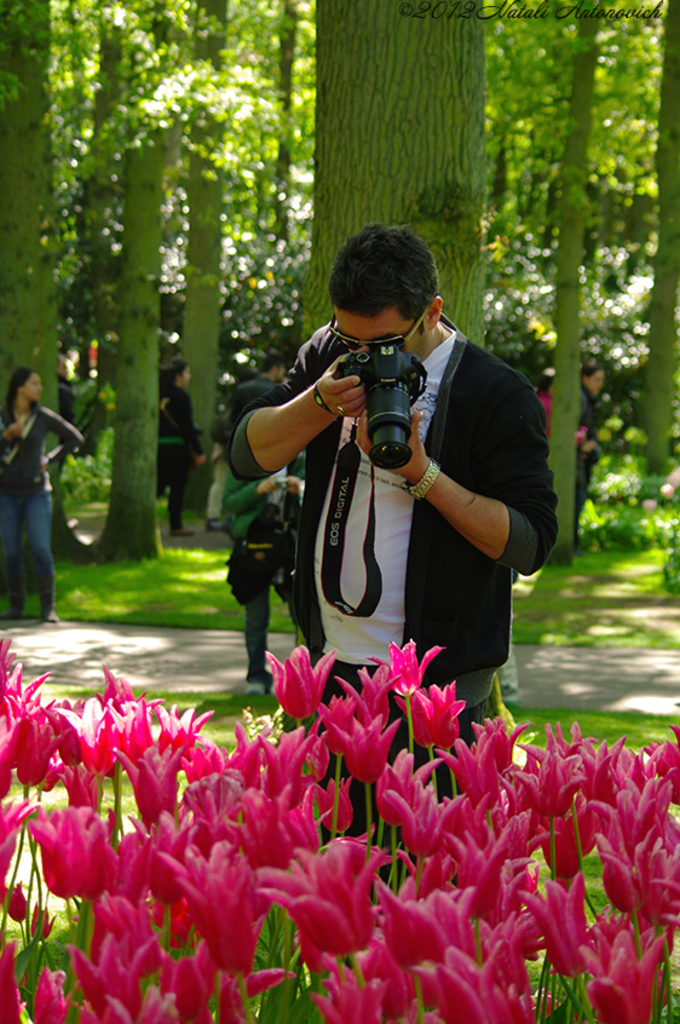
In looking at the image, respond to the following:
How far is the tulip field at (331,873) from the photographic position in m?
1.14

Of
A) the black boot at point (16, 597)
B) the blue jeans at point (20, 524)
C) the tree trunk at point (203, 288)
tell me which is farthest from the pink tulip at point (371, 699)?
the tree trunk at point (203, 288)

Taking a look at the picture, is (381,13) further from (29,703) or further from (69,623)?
(69,623)

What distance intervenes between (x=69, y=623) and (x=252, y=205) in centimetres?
1663

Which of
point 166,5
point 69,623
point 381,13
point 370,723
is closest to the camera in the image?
point 370,723

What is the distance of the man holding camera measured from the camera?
2445 millimetres

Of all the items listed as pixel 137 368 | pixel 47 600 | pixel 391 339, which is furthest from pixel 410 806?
pixel 137 368

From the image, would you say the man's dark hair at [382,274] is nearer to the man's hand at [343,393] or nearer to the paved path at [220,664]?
the man's hand at [343,393]

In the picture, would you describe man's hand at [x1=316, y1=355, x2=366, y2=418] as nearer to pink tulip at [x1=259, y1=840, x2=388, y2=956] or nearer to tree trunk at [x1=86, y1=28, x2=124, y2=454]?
pink tulip at [x1=259, y1=840, x2=388, y2=956]

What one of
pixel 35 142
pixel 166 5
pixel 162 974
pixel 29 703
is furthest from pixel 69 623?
pixel 162 974

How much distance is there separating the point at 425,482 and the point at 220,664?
560cm

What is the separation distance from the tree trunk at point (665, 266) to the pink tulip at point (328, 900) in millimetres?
16460

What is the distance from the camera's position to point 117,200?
2380 centimetres

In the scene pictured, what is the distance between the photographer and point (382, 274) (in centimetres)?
237

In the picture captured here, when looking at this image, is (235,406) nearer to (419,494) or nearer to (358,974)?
(419,494)
